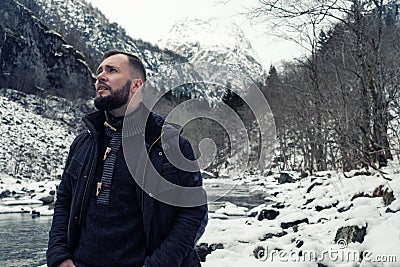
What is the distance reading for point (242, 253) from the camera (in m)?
5.80

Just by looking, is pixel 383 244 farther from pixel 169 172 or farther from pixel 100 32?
pixel 100 32

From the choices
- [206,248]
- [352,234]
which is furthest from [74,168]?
[206,248]

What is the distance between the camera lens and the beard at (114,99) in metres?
2.29

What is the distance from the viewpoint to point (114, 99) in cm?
229

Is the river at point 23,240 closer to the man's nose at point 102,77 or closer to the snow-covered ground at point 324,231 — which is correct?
the snow-covered ground at point 324,231

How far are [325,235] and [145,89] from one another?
427 cm

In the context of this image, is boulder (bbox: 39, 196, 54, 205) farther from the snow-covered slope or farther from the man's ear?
the snow-covered slope

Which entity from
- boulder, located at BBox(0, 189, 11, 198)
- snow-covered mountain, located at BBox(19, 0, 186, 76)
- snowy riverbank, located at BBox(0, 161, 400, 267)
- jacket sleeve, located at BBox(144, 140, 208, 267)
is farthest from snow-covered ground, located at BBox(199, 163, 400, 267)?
snow-covered mountain, located at BBox(19, 0, 186, 76)

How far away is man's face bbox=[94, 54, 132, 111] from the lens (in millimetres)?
2291

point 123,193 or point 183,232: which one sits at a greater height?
point 123,193

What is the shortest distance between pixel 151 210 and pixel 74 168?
0.59m

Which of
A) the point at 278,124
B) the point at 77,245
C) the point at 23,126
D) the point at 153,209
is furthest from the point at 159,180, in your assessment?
the point at 23,126

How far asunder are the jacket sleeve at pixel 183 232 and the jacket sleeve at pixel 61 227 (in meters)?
0.52

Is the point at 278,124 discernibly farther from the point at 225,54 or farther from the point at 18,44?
the point at 225,54
